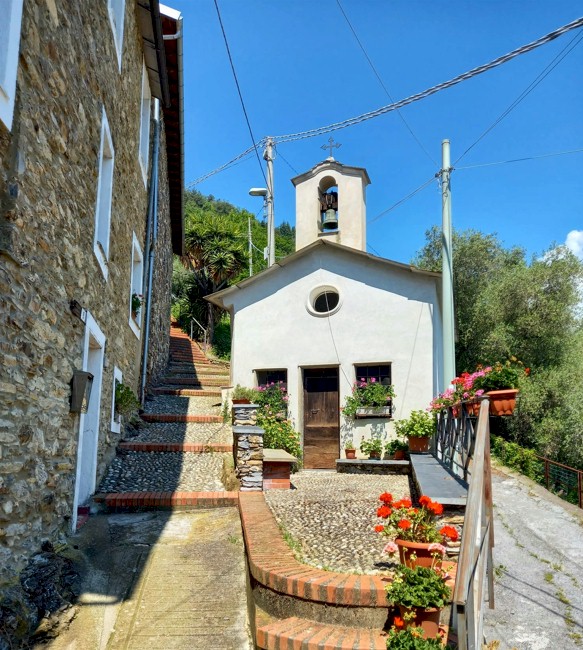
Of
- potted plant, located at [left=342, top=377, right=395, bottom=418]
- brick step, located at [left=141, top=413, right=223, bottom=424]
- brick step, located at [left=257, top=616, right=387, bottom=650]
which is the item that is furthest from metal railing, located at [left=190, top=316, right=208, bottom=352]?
brick step, located at [left=257, top=616, right=387, bottom=650]

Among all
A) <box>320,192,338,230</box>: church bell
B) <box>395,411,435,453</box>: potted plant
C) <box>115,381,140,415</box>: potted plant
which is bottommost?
<box>395,411,435,453</box>: potted plant

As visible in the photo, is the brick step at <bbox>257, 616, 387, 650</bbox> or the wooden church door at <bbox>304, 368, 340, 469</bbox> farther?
the wooden church door at <bbox>304, 368, 340, 469</bbox>

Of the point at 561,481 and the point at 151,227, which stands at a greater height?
the point at 151,227

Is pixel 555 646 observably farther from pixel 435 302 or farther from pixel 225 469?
pixel 435 302

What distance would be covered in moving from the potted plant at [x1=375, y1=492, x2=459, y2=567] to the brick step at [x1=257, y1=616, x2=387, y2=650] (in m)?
0.52

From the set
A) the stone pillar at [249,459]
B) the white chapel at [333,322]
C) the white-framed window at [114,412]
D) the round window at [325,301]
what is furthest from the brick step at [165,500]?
the round window at [325,301]

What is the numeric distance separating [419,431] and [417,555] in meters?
6.56

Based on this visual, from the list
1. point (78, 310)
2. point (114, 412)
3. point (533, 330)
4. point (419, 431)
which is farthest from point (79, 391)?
point (533, 330)

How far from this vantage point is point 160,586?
4.04 m

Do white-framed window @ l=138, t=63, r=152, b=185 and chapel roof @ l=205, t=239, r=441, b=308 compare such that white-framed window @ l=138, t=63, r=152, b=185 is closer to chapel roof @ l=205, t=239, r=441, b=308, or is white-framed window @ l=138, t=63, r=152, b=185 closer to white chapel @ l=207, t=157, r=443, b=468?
chapel roof @ l=205, t=239, r=441, b=308

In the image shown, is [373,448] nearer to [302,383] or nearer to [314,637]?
[302,383]

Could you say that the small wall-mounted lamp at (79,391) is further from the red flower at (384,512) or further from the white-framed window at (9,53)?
the red flower at (384,512)

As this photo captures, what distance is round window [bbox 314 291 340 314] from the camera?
1163 cm

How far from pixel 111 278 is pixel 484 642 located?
5.52m
